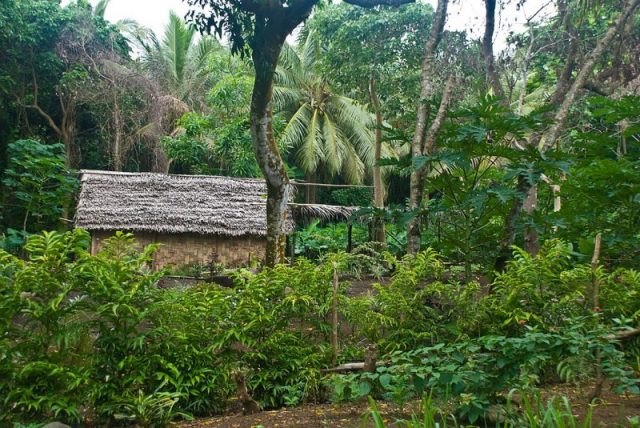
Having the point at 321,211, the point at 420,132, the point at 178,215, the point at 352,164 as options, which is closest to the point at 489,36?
the point at 420,132

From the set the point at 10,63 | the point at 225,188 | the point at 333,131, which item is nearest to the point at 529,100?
the point at 333,131

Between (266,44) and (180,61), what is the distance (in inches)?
677

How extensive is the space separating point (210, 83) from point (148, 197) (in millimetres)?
7976

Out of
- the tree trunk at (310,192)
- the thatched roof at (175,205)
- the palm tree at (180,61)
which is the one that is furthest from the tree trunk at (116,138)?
the tree trunk at (310,192)

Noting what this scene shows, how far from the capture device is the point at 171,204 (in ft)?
49.4

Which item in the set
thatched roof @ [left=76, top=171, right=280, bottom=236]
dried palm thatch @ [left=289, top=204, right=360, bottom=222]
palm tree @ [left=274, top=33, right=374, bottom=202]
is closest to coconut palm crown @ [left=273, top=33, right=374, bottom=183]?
palm tree @ [left=274, top=33, right=374, bottom=202]

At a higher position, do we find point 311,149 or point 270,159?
point 311,149

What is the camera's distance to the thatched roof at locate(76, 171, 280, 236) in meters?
14.5

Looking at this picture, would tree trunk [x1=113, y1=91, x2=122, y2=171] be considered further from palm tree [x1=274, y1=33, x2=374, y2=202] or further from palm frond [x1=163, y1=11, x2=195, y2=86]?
palm tree [x1=274, y1=33, x2=374, y2=202]

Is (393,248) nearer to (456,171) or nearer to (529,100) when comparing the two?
(529,100)

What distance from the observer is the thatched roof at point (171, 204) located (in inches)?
571

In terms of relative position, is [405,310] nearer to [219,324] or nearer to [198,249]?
[219,324]

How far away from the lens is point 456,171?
4.78 m

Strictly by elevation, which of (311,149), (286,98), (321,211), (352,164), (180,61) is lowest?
(321,211)
